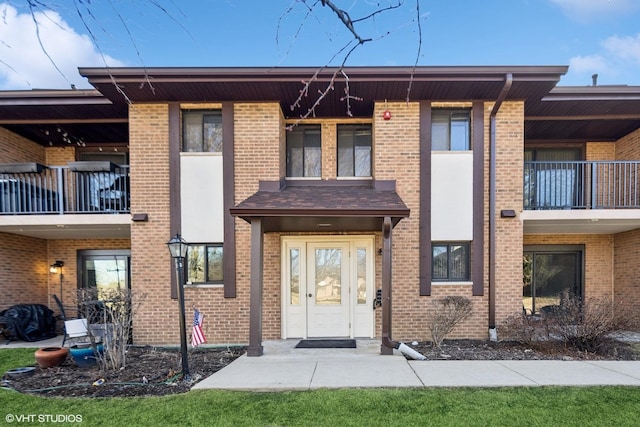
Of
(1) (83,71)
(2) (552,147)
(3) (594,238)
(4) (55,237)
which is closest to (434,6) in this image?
(1) (83,71)

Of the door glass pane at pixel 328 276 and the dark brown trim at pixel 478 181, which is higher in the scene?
the dark brown trim at pixel 478 181

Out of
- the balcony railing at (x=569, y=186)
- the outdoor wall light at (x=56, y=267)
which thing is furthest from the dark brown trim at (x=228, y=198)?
the balcony railing at (x=569, y=186)

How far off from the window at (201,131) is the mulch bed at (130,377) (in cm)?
452

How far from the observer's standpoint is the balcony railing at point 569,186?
8570 millimetres

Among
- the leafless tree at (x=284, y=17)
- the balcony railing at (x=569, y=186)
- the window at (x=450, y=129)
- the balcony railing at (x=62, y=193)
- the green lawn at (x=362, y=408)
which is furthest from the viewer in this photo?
the balcony railing at (x=569, y=186)

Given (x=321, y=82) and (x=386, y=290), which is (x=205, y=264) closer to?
(x=386, y=290)

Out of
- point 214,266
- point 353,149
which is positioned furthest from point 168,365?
point 353,149

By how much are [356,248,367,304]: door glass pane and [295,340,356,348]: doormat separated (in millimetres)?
1003

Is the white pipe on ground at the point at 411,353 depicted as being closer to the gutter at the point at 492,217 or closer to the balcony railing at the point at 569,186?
the gutter at the point at 492,217

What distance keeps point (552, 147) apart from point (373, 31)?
933cm

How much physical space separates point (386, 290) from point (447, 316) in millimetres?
1732

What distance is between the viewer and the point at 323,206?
21.4 feet

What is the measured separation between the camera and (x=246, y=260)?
7.76 meters

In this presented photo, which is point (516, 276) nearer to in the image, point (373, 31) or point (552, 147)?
point (552, 147)
